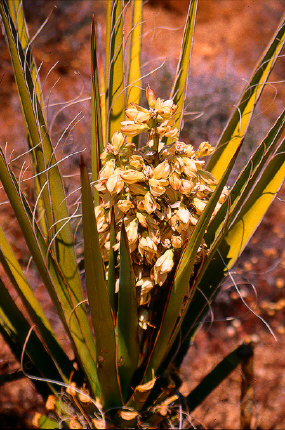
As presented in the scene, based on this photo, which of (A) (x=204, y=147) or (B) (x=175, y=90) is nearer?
(A) (x=204, y=147)

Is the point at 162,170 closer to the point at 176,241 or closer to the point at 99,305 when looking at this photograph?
the point at 176,241

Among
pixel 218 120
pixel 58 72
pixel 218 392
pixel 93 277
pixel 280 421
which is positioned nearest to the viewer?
pixel 93 277

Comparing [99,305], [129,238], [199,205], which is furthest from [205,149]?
[99,305]

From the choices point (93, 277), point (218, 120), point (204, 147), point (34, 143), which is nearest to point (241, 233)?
point (204, 147)

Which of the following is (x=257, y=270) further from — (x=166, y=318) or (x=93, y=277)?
(x=93, y=277)

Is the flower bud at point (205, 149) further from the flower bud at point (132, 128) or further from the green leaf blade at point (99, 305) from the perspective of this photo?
the green leaf blade at point (99, 305)

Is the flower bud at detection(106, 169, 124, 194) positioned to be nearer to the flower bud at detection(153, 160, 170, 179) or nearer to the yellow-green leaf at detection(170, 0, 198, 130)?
the flower bud at detection(153, 160, 170, 179)

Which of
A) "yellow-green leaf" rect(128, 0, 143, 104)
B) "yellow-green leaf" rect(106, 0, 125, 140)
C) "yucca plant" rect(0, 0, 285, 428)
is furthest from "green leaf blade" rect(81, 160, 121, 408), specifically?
"yellow-green leaf" rect(128, 0, 143, 104)

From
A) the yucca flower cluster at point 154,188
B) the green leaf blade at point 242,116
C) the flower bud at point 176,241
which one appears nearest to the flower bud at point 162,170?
the yucca flower cluster at point 154,188
